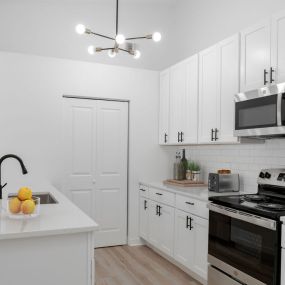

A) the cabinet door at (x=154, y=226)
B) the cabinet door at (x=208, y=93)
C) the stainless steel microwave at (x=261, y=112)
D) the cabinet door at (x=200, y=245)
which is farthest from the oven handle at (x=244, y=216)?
the cabinet door at (x=154, y=226)

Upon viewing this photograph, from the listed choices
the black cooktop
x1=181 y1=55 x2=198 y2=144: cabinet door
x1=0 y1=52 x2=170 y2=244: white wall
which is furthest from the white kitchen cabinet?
x1=0 y1=52 x2=170 y2=244: white wall

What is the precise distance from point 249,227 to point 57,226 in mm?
1436

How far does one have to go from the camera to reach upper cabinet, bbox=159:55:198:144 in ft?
12.8

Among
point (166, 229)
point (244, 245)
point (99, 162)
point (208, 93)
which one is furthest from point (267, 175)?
point (99, 162)

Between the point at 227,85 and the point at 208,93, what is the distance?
0.33 metres

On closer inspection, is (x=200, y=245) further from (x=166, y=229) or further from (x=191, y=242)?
(x=166, y=229)

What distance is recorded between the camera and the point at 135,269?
366 centimetres

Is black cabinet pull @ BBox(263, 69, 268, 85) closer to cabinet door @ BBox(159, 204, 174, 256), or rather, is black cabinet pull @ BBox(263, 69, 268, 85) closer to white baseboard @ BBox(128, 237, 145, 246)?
cabinet door @ BBox(159, 204, 174, 256)

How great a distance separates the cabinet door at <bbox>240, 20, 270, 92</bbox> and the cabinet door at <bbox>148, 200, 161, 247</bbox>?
189cm

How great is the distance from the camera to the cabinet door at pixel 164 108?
14.8 ft

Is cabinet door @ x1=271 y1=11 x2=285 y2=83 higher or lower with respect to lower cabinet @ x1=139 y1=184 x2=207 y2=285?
higher

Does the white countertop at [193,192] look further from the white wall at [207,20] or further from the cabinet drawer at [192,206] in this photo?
the white wall at [207,20]

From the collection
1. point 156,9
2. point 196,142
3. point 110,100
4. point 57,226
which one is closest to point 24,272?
point 57,226

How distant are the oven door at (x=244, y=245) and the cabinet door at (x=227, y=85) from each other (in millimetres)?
827
